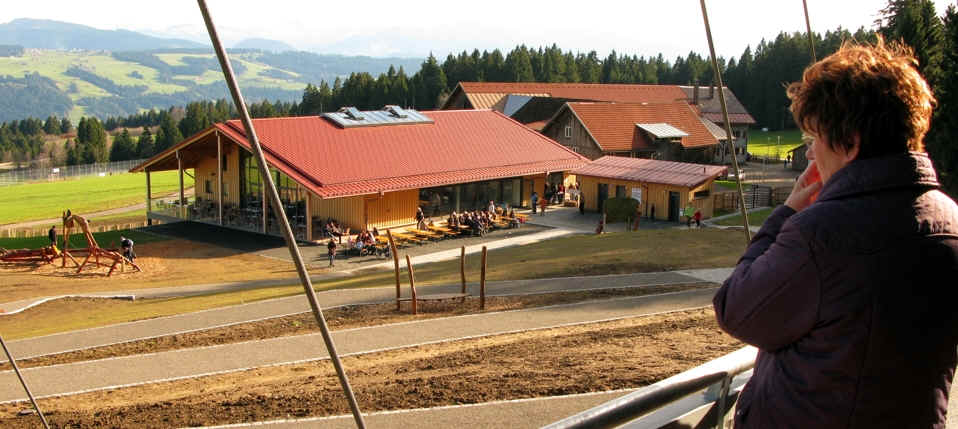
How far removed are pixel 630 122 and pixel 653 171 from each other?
14532 millimetres

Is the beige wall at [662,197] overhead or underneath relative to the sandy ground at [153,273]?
overhead

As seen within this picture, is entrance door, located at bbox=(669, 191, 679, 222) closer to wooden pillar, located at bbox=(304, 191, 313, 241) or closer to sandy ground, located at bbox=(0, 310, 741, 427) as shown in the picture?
wooden pillar, located at bbox=(304, 191, 313, 241)

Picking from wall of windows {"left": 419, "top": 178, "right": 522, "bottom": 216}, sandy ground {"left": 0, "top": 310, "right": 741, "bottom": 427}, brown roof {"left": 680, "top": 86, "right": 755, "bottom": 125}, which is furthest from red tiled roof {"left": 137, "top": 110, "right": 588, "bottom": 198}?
brown roof {"left": 680, "top": 86, "right": 755, "bottom": 125}

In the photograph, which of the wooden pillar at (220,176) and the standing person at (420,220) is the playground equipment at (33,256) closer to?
the wooden pillar at (220,176)

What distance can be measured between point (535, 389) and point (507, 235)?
964 inches

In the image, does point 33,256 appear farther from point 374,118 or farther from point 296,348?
point 296,348

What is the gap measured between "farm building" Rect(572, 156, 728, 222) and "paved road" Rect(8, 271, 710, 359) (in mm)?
14922

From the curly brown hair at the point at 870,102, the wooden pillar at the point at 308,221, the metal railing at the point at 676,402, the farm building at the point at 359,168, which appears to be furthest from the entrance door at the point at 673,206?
the curly brown hair at the point at 870,102

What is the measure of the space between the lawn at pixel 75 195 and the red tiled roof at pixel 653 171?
36006 mm

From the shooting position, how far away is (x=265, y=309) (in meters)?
17.8

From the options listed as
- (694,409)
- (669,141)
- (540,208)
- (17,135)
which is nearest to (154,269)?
(540,208)

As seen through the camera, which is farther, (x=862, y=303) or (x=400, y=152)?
(x=400, y=152)

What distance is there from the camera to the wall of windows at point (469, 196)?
36.2m

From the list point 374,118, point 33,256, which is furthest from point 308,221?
point 33,256
